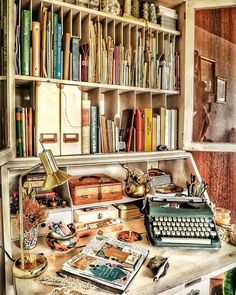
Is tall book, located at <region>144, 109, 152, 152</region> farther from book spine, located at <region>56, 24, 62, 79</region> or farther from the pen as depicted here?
the pen

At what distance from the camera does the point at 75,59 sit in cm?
150

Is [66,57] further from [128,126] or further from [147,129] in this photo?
[147,129]

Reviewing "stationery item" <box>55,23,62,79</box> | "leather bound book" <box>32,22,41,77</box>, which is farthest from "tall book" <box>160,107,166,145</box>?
"leather bound book" <box>32,22,41,77</box>

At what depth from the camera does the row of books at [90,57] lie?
1361 millimetres

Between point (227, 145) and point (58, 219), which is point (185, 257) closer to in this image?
point (58, 219)

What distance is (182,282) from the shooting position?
1.00 metres

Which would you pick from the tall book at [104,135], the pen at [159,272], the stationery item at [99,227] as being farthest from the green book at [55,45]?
the pen at [159,272]

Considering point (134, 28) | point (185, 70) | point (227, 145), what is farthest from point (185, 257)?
point (134, 28)

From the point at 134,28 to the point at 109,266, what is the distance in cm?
148

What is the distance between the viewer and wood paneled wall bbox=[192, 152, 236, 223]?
215cm

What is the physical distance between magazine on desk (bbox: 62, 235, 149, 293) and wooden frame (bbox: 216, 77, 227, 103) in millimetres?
1317

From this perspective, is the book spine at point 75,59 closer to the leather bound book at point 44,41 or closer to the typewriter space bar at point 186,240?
the leather bound book at point 44,41

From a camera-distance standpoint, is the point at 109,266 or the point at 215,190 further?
the point at 215,190

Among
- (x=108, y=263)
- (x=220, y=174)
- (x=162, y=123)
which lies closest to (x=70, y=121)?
(x=162, y=123)
